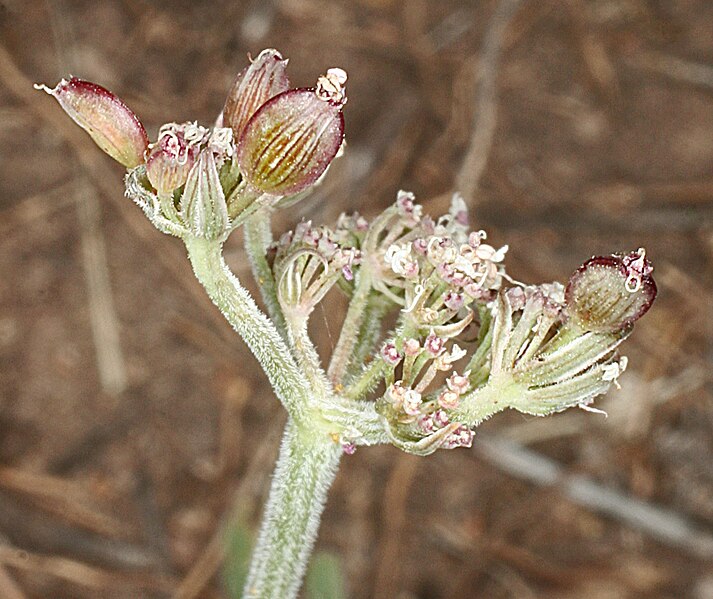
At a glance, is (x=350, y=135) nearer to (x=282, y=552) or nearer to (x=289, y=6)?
(x=289, y=6)

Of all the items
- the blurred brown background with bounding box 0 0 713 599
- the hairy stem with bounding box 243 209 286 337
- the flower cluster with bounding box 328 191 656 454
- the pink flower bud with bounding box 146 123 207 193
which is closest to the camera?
the pink flower bud with bounding box 146 123 207 193

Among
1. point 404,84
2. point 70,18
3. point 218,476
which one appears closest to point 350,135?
point 404,84

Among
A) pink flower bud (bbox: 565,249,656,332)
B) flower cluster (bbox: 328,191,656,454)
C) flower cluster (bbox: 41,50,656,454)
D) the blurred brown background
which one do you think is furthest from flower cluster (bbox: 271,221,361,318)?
the blurred brown background

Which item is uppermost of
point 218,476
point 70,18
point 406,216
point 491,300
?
point 70,18

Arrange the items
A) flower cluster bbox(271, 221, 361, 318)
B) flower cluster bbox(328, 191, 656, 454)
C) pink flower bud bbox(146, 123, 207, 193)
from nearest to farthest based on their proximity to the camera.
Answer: pink flower bud bbox(146, 123, 207, 193), flower cluster bbox(328, 191, 656, 454), flower cluster bbox(271, 221, 361, 318)

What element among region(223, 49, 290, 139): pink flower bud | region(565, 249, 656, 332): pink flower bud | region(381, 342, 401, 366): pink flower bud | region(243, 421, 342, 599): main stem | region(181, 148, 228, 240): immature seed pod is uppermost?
region(223, 49, 290, 139): pink flower bud

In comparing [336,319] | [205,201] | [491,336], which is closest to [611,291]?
[491,336]

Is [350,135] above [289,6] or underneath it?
underneath

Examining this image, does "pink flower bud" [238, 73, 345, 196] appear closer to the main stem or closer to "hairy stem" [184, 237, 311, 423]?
"hairy stem" [184, 237, 311, 423]
